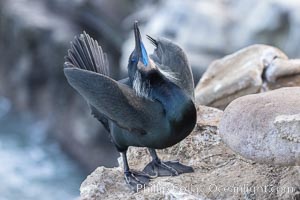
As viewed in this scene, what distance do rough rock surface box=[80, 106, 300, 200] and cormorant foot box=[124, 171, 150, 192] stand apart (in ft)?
0.05

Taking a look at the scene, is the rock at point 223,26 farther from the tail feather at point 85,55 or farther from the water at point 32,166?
the tail feather at point 85,55

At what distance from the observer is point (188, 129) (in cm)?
170

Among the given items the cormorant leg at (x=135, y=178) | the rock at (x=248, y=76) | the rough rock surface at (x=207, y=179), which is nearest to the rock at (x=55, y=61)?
the rock at (x=248, y=76)

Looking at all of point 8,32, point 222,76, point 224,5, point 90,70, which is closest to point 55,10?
point 8,32

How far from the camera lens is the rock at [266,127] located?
1491 millimetres

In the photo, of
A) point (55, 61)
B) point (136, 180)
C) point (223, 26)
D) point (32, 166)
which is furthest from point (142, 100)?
point (55, 61)

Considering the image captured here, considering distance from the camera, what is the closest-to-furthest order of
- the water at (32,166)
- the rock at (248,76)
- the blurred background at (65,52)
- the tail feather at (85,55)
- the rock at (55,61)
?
1. the tail feather at (85,55)
2. the rock at (248,76)
3. the blurred background at (65,52)
4. the water at (32,166)
5. the rock at (55,61)

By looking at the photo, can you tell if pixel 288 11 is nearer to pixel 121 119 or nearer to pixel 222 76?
pixel 222 76

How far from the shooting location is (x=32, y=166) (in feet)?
21.3

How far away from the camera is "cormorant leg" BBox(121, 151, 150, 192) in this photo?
5.77 ft

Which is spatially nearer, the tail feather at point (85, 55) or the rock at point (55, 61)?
the tail feather at point (85, 55)

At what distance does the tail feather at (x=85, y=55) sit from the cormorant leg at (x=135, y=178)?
260mm

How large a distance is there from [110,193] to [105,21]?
4984 millimetres

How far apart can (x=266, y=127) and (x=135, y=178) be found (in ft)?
1.39
